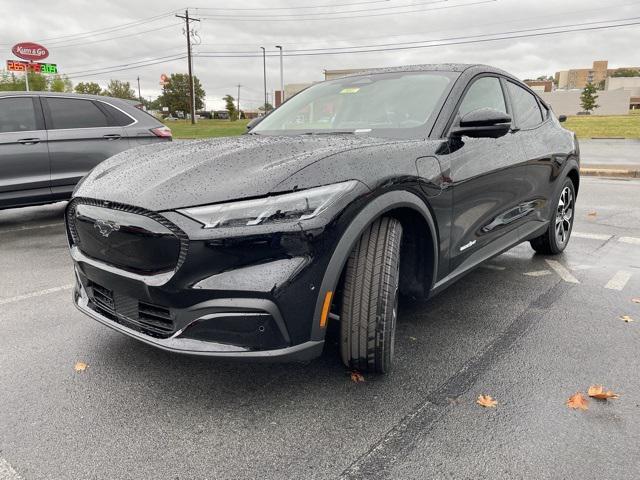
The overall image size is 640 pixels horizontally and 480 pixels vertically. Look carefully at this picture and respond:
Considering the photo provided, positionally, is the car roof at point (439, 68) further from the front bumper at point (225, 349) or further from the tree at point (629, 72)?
the tree at point (629, 72)

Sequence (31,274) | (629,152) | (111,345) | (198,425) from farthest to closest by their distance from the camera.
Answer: (629,152), (31,274), (111,345), (198,425)

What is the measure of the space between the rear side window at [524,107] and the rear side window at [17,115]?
5294 mm

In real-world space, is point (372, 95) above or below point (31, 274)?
above

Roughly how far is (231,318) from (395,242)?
2.82ft

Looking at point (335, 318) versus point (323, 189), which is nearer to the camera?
point (323, 189)

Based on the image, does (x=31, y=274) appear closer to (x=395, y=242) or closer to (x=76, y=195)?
(x=76, y=195)

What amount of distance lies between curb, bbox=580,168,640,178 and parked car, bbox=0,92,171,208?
995 cm

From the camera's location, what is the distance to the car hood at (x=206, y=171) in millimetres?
2072

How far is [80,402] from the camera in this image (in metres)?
2.36

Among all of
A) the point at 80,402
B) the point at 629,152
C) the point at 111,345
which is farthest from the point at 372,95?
the point at 629,152

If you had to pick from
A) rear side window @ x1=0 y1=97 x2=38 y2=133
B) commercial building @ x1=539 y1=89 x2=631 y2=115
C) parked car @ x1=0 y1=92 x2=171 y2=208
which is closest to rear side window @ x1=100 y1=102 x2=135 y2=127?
parked car @ x1=0 y1=92 x2=171 y2=208

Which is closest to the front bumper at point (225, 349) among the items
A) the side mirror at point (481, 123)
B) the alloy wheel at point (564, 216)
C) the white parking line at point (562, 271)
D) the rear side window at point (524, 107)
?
the side mirror at point (481, 123)

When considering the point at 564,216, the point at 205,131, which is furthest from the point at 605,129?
the point at 564,216

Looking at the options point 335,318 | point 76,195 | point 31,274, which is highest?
point 76,195
